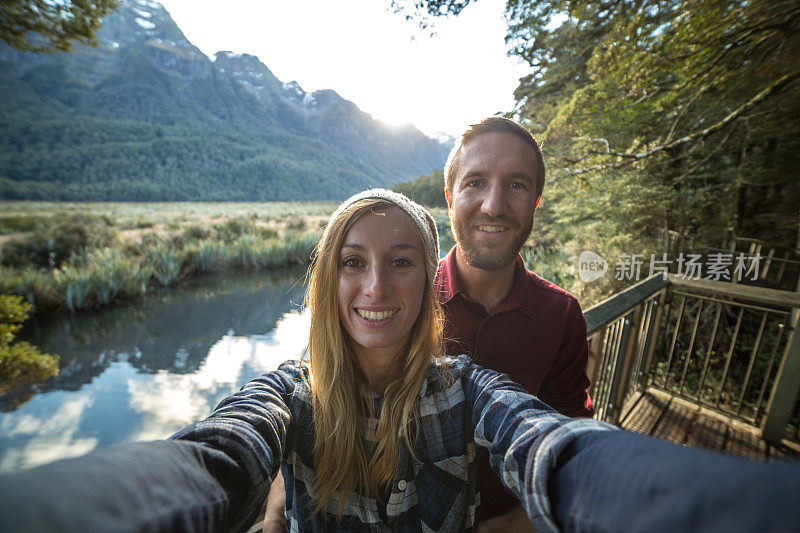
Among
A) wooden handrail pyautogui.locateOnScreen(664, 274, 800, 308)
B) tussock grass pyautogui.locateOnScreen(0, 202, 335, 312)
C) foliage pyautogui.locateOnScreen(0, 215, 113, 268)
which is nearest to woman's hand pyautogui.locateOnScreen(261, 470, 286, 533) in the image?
wooden handrail pyautogui.locateOnScreen(664, 274, 800, 308)

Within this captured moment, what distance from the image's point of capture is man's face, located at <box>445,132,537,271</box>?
4.96 feet

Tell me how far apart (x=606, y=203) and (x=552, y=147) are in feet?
5.49

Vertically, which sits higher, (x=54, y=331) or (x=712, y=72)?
(x=712, y=72)

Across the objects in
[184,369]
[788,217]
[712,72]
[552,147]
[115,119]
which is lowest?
[184,369]

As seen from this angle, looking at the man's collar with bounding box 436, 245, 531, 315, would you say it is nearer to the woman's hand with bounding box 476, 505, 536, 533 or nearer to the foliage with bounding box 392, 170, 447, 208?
the woman's hand with bounding box 476, 505, 536, 533

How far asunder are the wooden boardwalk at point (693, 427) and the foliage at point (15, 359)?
A: 693cm

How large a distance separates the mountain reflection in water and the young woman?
253 centimetres

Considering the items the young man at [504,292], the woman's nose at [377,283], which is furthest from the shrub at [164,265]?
the woman's nose at [377,283]

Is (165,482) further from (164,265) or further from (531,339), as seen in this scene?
(164,265)

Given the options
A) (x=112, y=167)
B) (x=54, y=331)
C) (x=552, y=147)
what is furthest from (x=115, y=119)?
(x=552, y=147)

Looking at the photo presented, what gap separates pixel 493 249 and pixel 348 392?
90cm

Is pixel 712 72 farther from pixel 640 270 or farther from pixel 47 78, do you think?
pixel 47 78

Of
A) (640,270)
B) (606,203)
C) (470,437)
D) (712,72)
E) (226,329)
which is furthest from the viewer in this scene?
(226,329)

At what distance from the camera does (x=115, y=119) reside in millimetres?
67688
